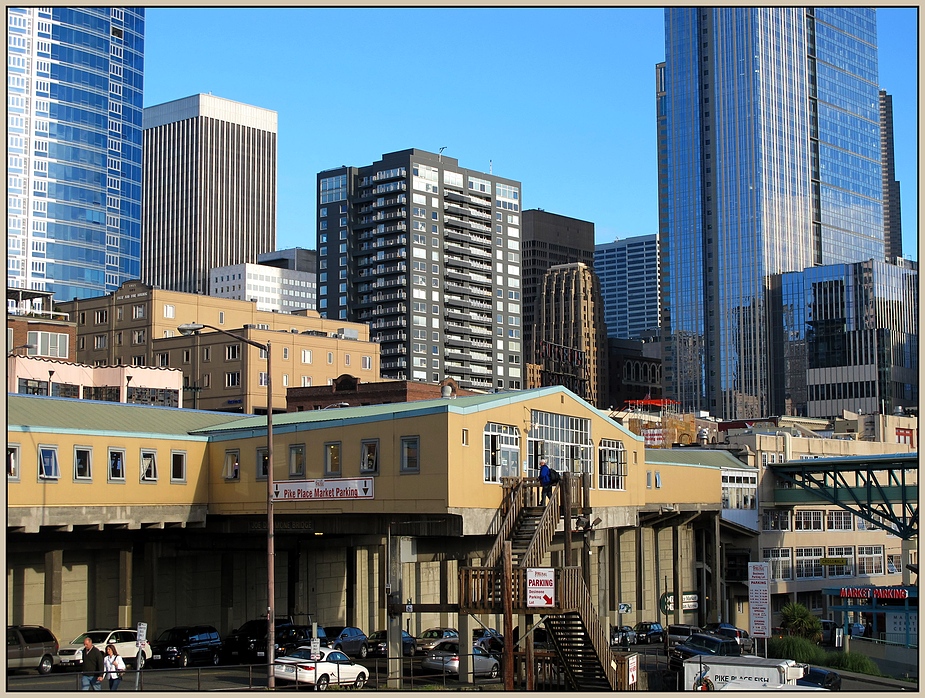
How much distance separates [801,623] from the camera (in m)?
80.4

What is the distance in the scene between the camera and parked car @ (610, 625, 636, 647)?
71438 mm

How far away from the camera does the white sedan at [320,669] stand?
44.1 meters

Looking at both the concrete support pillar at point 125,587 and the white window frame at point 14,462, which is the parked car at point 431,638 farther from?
the white window frame at point 14,462

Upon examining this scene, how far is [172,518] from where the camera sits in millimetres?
54031

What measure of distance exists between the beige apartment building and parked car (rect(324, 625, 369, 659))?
8276 centimetres

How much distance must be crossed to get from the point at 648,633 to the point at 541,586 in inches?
1443

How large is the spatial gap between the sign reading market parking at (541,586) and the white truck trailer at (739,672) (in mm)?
6434

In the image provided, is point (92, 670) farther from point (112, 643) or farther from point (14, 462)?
point (14, 462)

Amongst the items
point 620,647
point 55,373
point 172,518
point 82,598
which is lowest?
point 620,647

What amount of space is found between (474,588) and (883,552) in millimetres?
78357

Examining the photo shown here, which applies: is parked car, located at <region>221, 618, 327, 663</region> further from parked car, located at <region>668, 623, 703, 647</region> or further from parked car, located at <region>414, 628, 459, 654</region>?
parked car, located at <region>668, 623, 703, 647</region>

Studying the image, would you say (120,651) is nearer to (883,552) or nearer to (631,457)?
(631,457)

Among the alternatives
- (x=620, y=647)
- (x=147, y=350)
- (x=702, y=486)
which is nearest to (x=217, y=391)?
(x=147, y=350)

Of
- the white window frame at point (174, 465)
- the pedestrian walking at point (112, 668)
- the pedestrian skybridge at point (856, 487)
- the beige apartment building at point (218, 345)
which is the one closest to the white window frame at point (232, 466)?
the white window frame at point (174, 465)
